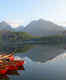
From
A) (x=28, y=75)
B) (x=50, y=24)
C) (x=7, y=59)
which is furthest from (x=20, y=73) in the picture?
(x=50, y=24)

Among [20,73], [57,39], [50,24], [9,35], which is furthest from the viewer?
[50,24]

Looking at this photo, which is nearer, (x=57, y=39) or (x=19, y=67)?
(x=19, y=67)

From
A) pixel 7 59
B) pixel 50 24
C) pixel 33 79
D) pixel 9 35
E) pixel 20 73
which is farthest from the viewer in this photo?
pixel 50 24

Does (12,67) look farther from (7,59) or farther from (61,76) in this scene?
(61,76)

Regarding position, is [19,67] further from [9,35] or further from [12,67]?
[9,35]

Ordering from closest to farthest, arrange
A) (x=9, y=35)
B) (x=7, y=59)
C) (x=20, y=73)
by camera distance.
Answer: (x=20, y=73)
(x=7, y=59)
(x=9, y=35)

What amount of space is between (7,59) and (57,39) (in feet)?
329

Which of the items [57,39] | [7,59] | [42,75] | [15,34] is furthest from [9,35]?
[42,75]

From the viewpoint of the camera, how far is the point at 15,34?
11119 centimetres

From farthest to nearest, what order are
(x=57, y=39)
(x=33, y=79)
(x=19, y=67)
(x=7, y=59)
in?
(x=57, y=39)
(x=7, y=59)
(x=19, y=67)
(x=33, y=79)

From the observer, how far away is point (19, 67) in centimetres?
2262

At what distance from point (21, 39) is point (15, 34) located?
6.60 metres

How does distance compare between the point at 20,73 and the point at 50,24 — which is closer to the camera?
the point at 20,73

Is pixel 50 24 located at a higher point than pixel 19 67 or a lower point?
higher
